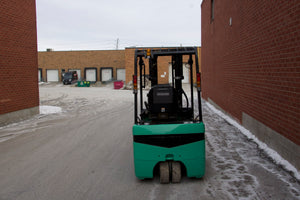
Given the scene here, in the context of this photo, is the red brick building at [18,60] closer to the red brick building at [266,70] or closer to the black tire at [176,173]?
the black tire at [176,173]

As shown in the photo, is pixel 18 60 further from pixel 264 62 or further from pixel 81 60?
pixel 81 60

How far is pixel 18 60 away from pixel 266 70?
10164mm

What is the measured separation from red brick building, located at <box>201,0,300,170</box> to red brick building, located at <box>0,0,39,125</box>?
29.7 ft

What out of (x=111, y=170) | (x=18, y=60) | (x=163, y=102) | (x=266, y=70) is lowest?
(x=111, y=170)

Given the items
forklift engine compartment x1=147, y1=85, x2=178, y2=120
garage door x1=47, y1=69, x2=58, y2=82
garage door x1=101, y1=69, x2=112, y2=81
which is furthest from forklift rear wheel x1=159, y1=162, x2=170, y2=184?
garage door x1=47, y1=69, x2=58, y2=82

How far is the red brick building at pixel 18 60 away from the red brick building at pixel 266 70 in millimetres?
9056

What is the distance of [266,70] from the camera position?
25.1 ft

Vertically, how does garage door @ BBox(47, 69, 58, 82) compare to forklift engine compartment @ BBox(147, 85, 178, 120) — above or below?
above

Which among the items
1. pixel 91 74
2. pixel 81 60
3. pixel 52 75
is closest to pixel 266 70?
pixel 91 74

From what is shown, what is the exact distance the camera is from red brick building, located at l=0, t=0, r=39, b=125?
11867 millimetres

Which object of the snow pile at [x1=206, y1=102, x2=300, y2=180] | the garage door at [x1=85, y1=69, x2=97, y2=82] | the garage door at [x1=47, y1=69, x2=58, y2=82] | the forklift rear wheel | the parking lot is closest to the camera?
the parking lot

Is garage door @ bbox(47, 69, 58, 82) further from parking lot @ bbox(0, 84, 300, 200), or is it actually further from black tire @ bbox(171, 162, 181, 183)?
black tire @ bbox(171, 162, 181, 183)

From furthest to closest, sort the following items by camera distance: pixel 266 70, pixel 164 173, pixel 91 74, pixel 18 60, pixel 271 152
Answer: pixel 91 74 < pixel 18 60 < pixel 266 70 < pixel 271 152 < pixel 164 173

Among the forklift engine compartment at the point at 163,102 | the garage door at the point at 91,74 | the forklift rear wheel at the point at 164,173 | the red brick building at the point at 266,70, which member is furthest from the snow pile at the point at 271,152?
the garage door at the point at 91,74
